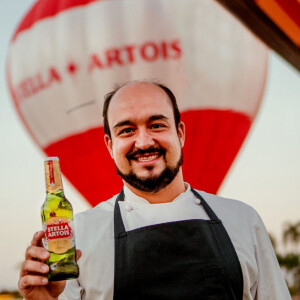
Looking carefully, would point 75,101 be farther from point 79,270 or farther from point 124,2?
point 79,270

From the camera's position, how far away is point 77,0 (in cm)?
821

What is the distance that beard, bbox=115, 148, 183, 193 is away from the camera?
183cm

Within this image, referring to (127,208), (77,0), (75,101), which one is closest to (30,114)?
(75,101)

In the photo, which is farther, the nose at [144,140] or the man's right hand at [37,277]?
the nose at [144,140]

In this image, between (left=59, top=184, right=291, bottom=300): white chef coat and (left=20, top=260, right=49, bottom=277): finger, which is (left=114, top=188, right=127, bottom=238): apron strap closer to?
(left=59, top=184, right=291, bottom=300): white chef coat

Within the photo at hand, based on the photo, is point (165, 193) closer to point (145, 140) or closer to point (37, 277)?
point (145, 140)

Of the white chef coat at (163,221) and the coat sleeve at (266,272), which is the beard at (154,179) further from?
the coat sleeve at (266,272)

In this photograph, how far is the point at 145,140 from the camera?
1815mm

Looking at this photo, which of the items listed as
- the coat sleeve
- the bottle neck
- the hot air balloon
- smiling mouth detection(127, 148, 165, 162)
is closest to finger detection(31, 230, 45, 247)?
the bottle neck

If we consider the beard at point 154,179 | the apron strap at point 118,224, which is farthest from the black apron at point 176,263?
the beard at point 154,179

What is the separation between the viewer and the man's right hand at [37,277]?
1.55 metres

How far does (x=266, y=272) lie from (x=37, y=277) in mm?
748

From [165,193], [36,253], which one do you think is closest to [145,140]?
[165,193]

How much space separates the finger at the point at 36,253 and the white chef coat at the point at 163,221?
9.7 inches
